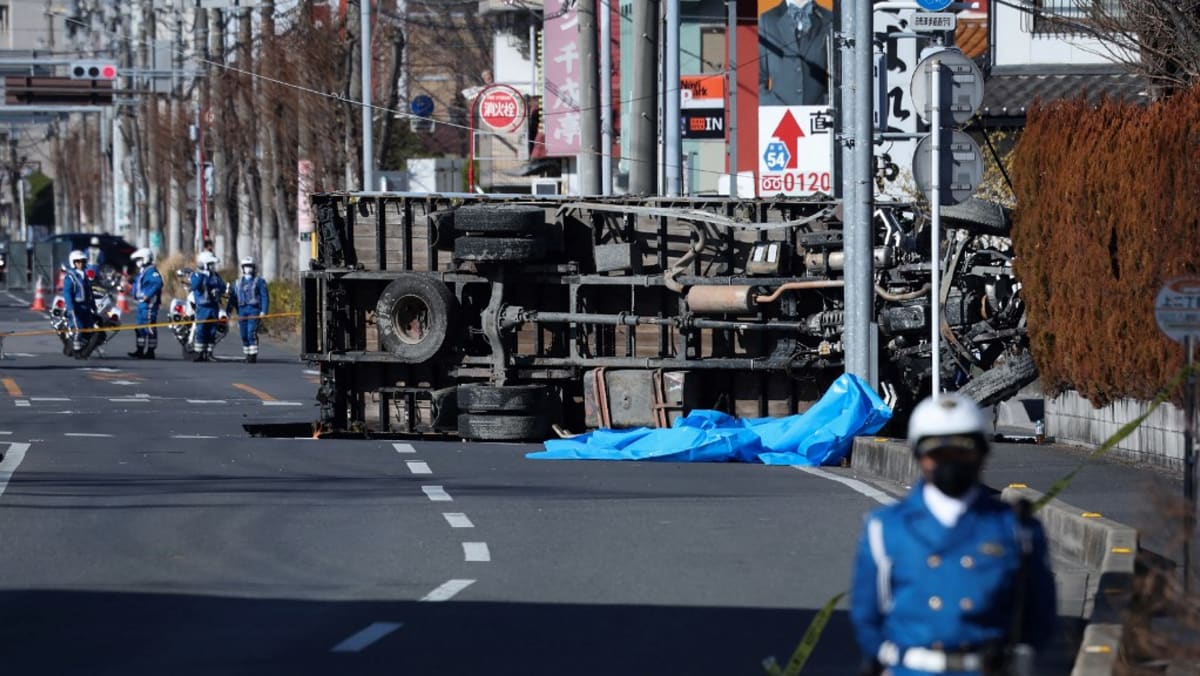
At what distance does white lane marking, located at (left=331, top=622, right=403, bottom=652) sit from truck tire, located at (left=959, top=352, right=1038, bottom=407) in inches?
402

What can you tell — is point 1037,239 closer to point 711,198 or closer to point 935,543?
point 711,198

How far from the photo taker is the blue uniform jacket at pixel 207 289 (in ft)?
127

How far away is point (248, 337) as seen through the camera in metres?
37.6

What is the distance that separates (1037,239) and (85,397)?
47.9 ft

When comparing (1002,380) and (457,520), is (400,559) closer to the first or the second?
(457,520)

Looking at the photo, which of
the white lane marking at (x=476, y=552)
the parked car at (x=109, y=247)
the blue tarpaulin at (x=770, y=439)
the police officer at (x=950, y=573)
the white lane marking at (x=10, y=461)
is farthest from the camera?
the parked car at (x=109, y=247)

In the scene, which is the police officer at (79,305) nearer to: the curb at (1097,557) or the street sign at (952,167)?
the street sign at (952,167)

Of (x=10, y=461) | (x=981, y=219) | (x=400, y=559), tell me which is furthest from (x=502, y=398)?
(x=400, y=559)

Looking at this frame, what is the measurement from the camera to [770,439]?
1958 centimetres

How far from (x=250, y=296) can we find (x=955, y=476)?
34321mm

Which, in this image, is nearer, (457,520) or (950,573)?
(950,573)

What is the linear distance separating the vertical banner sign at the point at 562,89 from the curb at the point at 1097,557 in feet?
113

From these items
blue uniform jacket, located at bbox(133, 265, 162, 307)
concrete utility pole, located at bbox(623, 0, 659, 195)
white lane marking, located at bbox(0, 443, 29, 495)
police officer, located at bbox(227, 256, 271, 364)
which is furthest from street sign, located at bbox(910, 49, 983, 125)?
blue uniform jacket, located at bbox(133, 265, 162, 307)

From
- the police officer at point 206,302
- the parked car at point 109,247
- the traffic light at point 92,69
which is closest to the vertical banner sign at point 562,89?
the police officer at point 206,302
